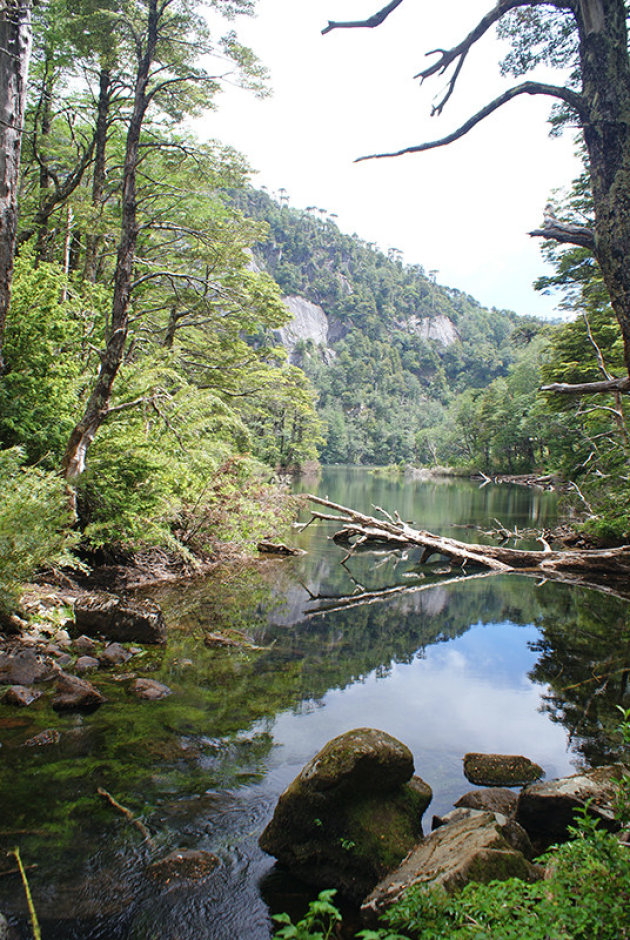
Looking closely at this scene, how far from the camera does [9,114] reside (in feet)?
13.8

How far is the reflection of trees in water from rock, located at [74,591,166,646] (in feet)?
17.5

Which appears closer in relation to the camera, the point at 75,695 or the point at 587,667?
the point at 75,695

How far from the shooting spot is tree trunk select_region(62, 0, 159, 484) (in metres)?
8.98

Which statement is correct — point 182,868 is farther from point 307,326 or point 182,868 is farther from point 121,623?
point 307,326

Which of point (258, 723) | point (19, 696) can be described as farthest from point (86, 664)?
point (258, 723)

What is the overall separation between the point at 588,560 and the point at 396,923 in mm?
11533

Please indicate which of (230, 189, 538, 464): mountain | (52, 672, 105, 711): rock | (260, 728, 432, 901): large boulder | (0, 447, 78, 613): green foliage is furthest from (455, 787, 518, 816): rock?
(230, 189, 538, 464): mountain

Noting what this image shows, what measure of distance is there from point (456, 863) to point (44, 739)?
3834mm

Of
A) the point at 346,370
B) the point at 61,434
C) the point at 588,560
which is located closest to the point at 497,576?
the point at 588,560

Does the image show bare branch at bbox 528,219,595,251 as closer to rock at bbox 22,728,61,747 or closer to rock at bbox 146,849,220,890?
Result: rock at bbox 146,849,220,890

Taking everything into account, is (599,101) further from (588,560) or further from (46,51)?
(46,51)

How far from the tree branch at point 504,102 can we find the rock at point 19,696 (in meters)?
5.96

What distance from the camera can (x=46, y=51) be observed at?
14.0 meters

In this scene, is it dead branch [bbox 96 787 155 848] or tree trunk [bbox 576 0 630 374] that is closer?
tree trunk [bbox 576 0 630 374]
